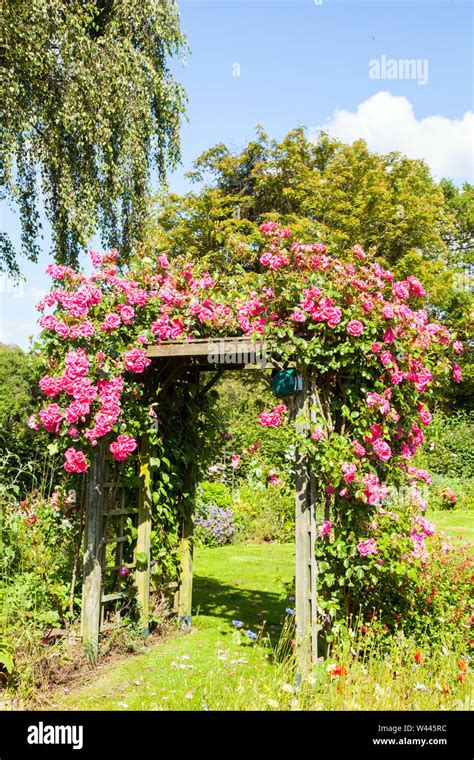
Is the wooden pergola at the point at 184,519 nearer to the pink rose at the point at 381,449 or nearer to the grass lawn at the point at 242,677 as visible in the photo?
the grass lawn at the point at 242,677

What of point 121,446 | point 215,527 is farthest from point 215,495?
point 121,446

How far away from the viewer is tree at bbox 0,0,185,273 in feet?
25.1

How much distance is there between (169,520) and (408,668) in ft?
7.13

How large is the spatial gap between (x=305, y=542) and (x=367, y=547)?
387 mm

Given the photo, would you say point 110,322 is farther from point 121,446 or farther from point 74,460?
point 74,460

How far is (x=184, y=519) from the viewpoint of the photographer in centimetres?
546

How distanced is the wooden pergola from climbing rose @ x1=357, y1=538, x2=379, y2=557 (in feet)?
0.99

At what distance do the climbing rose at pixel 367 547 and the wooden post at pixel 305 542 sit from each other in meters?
0.30

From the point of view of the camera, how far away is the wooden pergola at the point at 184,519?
13.0ft

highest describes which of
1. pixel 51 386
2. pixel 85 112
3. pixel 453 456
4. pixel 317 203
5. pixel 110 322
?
pixel 317 203

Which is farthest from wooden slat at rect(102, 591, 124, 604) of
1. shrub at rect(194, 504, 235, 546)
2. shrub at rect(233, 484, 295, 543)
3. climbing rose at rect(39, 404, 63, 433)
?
shrub at rect(233, 484, 295, 543)

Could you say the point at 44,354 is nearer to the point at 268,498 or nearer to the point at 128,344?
the point at 128,344

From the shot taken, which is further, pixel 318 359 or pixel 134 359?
pixel 134 359

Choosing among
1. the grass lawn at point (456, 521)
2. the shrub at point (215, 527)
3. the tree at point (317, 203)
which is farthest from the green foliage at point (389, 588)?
the tree at point (317, 203)
